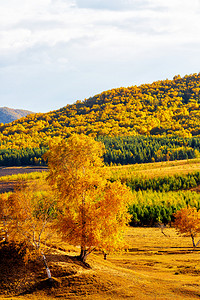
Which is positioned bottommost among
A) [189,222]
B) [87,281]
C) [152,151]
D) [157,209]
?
[157,209]

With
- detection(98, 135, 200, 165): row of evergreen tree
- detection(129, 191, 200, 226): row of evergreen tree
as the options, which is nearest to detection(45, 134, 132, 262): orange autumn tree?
detection(129, 191, 200, 226): row of evergreen tree

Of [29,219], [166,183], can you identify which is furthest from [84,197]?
[166,183]

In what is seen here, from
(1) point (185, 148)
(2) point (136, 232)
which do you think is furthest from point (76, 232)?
(1) point (185, 148)

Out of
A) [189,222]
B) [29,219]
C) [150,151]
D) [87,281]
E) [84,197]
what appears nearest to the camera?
[87,281]

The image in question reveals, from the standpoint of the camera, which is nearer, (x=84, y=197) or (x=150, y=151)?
(x=84, y=197)

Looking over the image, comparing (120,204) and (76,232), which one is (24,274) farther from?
(120,204)

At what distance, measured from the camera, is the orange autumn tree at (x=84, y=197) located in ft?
91.9

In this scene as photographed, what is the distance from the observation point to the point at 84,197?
97.7 feet

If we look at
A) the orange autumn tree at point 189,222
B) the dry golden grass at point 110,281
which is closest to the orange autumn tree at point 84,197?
the dry golden grass at point 110,281

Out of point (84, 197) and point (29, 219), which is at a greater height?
point (84, 197)

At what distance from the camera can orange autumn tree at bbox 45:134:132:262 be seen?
28.0m

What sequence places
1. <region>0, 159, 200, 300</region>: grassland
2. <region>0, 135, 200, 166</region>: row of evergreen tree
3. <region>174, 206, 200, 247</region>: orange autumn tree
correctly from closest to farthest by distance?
→ <region>0, 159, 200, 300</region>: grassland
<region>174, 206, 200, 247</region>: orange autumn tree
<region>0, 135, 200, 166</region>: row of evergreen tree

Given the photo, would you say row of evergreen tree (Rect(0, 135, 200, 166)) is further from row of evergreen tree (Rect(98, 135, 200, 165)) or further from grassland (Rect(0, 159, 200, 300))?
grassland (Rect(0, 159, 200, 300))

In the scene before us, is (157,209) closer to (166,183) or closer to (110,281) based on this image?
(166,183)
